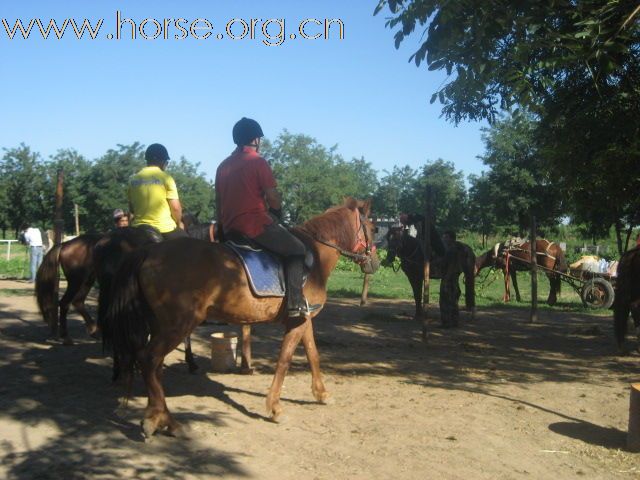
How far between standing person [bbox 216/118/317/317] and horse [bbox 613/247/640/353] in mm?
5781

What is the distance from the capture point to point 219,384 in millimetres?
7160

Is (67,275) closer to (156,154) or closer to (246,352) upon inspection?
(156,154)

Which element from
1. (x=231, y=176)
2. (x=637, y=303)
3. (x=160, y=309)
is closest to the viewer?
(x=160, y=309)

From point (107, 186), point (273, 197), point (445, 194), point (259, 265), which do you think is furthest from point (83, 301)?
point (445, 194)

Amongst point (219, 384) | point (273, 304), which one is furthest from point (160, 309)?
point (219, 384)

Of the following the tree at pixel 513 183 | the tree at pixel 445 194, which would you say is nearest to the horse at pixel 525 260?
the tree at pixel 513 183

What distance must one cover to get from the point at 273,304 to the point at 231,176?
1.31 m

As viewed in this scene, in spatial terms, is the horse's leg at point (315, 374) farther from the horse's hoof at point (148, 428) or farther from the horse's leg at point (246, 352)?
the horse's hoof at point (148, 428)

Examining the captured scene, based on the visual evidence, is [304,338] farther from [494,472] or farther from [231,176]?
[494,472]

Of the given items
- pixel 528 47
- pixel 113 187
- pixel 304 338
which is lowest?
pixel 304 338

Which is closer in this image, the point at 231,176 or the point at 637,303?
the point at 231,176

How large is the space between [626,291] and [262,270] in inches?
247

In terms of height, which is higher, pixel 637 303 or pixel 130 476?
pixel 637 303

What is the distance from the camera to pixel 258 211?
575 cm
